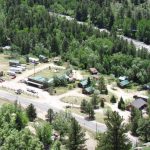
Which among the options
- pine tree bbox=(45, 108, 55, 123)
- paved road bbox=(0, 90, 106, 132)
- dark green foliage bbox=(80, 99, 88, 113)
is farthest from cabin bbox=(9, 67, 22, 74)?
pine tree bbox=(45, 108, 55, 123)

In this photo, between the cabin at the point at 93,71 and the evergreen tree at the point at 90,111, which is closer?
the evergreen tree at the point at 90,111

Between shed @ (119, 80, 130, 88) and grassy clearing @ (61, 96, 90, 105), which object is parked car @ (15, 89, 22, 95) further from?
shed @ (119, 80, 130, 88)

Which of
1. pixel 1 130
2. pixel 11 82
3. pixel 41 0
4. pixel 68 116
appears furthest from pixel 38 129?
pixel 41 0

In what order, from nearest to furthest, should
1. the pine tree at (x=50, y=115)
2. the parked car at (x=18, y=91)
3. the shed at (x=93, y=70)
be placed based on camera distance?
the pine tree at (x=50, y=115) < the parked car at (x=18, y=91) < the shed at (x=93, y=70)

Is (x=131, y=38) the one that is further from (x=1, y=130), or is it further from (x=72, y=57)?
(x=1, y=130)

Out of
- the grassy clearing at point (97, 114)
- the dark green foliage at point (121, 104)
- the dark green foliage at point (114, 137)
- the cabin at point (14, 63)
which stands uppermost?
the dark green foliage at point (114, 137)

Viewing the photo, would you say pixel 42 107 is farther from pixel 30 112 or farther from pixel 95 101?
pixel 95 101

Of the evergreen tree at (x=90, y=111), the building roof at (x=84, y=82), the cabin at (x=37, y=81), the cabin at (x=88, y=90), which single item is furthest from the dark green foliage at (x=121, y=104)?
the cabin at (x=37, y=81)

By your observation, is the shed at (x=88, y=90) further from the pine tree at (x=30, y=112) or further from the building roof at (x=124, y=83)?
the pine tree at (x=30, y=112)

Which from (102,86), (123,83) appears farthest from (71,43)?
(102,86)
